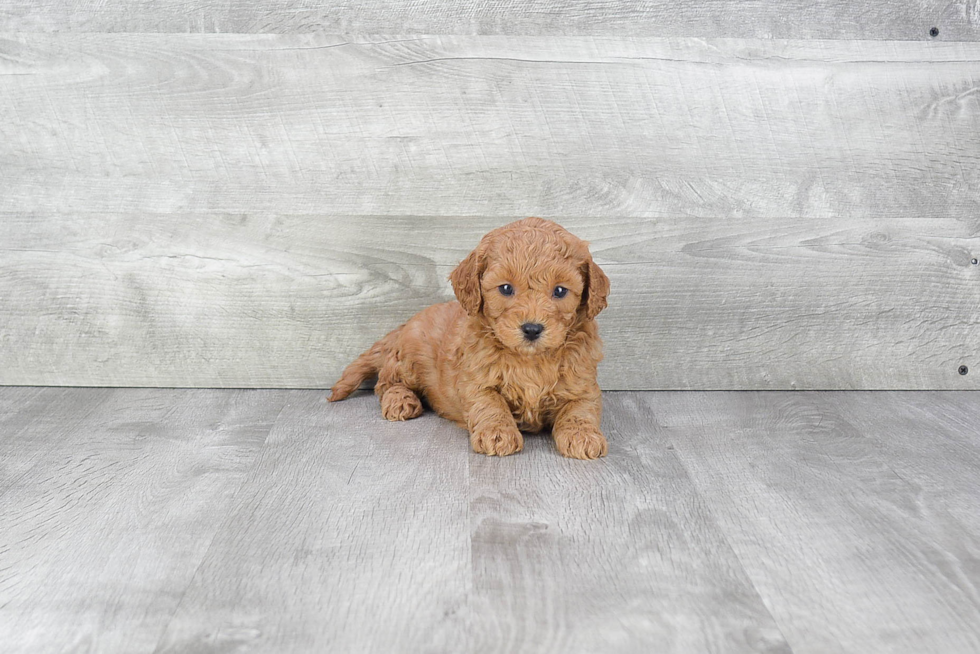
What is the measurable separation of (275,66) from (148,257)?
0.68 m

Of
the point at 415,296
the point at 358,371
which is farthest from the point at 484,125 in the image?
the point at 358,371

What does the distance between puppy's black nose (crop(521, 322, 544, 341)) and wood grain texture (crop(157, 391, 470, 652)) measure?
337mm

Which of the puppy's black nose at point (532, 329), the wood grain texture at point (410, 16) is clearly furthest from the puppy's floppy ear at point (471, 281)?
the wood grain texture at point (410, 16)

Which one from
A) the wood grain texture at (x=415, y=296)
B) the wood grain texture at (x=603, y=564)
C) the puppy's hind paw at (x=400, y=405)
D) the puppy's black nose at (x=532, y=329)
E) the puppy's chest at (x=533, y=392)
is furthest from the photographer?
the wood grain texture at (x=415, y=296)

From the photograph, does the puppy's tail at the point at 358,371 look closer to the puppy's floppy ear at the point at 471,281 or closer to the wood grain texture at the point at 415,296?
the wood grain texture at the point at 415,296

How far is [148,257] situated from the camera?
2568 millimetres

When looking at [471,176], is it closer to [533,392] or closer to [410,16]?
[410,16]

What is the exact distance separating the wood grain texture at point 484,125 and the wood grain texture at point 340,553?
81cm

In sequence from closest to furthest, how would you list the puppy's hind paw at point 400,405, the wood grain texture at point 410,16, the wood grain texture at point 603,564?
the wood grain texture at point 603,564 → the puppy's hind paw at point 400,405 → the wood grain texture at point 410,16

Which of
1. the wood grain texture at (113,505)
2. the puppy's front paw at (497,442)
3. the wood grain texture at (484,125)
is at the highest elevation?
the wood grain texture at (484,125)

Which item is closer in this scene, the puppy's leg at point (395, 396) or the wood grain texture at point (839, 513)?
the wood grain texture at point (839, 513)

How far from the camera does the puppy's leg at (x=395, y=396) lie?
2330 millimetres

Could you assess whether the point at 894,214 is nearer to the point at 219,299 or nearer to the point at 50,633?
the point at 219,299

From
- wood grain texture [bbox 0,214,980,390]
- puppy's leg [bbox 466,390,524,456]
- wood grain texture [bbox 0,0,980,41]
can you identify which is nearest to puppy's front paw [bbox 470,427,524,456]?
puppy's leg [bbox 466,390,524,456]
